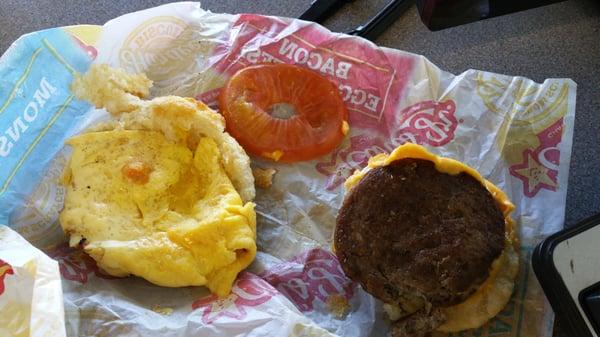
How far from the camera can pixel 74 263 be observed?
3.13ft

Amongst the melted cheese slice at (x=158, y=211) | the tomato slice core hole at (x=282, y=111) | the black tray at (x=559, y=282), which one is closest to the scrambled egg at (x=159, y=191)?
the melted cheese slice at (x=158, y=211)

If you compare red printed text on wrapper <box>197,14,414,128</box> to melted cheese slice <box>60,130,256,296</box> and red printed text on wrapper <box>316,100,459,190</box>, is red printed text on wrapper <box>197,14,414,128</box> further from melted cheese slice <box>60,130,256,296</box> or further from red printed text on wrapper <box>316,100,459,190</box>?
melted cheese slice <box>60,130,256,296</box>

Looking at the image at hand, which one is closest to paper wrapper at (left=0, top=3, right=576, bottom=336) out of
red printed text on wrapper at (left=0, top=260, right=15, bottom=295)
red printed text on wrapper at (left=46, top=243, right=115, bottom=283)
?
red printed text on wrapper at (left=46, top=243, right=115, bottom=283)

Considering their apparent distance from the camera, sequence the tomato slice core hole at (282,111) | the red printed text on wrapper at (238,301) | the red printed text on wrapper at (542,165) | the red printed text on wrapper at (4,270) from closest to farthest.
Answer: the red printed text on wrapper at (4,270) → the red printed text on wrapper at (238,301) → the red printed text on wrapper at (542,165) → the tomato slice core hole at (282,111)

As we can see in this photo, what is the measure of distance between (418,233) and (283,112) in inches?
14.8

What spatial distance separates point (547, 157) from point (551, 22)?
0.46m

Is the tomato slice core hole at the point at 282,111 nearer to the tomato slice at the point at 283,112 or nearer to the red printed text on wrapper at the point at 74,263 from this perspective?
the tomato slice at the point at 283,112

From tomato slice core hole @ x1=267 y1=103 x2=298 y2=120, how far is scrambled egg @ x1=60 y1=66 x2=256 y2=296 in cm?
14

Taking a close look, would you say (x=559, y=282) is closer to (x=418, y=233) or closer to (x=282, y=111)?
(x=418, y=233)

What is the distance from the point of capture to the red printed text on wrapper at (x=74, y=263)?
93 cm

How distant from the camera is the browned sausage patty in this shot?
34.7 inches

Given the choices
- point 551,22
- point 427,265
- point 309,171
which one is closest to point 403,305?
point 427,265

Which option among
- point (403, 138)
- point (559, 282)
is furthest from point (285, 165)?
point (559, 282)

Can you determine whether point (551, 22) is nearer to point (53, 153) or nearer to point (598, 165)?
point (598, 165)
